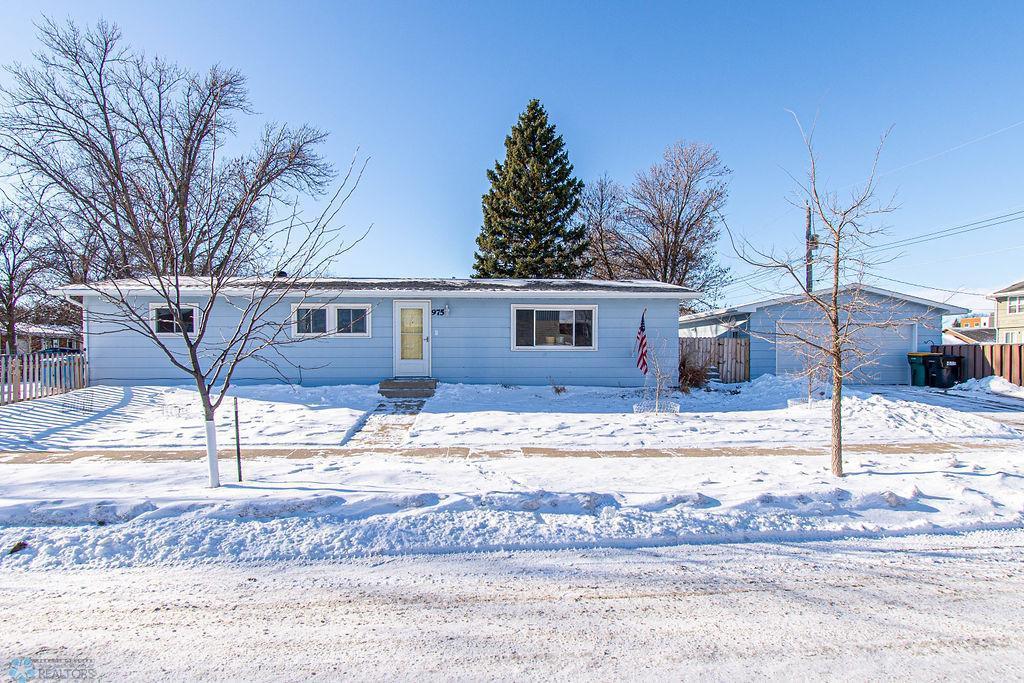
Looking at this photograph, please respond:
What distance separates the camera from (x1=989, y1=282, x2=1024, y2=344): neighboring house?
28219mm

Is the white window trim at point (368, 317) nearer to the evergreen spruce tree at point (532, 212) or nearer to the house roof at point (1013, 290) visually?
the evergreen spruce tree at point (532, 212)

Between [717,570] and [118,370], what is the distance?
568 inches

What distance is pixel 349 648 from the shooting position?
2.42 meters

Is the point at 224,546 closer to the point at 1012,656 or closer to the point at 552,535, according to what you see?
the point at 552,535

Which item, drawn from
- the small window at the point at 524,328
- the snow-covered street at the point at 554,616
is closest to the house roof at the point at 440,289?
the small window at the point at 524,328

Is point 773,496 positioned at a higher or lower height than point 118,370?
lower

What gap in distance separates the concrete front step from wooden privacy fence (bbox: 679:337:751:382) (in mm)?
7769

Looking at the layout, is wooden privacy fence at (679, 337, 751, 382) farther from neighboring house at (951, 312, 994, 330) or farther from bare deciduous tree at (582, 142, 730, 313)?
neighboring house at (951, 312, 994, 330)

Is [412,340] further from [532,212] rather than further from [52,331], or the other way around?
[52,331]

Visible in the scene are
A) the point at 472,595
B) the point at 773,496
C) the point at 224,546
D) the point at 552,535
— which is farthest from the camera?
the point at 773,496

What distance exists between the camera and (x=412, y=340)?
498 inches

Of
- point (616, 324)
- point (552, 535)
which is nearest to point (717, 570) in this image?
point (552, 535)

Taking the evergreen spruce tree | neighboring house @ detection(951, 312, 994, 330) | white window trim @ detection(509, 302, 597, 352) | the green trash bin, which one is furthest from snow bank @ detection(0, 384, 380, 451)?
neighboring house @ detection(951, 312, 994, 330)

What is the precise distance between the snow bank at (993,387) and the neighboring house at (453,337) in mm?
9164
